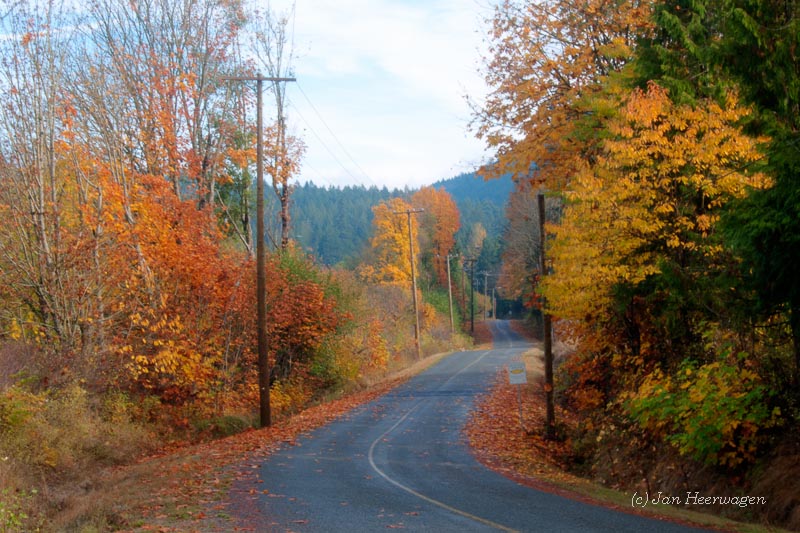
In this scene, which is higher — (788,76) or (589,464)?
(788,76)

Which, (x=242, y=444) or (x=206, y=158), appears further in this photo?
(x=206, y=158)

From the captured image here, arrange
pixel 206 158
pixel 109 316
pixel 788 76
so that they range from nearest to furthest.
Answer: pixel 788 76 < pixel 109 316 < pixel 206 158

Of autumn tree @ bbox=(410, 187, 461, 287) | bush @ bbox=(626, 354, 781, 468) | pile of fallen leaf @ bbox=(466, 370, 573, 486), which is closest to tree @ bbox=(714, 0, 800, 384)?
bush @ bbox=(626, 354, 781, 468)

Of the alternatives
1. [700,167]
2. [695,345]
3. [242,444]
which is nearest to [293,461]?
[242,444]

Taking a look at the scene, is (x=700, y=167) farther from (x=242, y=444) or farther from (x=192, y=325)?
(x=192, y=325)

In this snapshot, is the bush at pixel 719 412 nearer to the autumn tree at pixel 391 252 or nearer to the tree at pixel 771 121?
the tree at pixel 771 121

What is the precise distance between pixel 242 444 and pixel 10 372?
20.3 feet

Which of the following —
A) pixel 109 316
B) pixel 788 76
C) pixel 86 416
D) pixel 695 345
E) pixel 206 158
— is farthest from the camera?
pixel 206 158

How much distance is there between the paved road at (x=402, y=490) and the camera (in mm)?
10195

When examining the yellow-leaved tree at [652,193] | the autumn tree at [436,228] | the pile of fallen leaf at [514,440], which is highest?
the autumn tree at [436,228]

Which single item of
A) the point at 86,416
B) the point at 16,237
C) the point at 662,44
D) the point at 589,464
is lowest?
the point at 589,464

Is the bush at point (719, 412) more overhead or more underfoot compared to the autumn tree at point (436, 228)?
more underfoot

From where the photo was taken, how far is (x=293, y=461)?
54.6 ft

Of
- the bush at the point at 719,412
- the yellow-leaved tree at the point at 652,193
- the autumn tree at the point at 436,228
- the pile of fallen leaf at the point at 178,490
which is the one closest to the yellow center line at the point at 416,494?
the pile of fallen leaf at the point at 178,490
